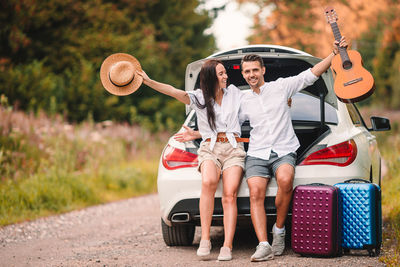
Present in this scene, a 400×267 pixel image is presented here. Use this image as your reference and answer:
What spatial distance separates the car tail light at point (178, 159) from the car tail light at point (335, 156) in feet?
3.37

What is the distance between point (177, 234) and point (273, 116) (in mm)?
1536

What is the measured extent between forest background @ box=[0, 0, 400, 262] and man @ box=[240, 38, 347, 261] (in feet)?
3.26

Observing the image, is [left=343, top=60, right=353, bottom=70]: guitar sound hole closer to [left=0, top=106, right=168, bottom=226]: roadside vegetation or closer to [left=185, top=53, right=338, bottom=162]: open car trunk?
[left=185, top=53, right=338, bottom=162]: open car trunk

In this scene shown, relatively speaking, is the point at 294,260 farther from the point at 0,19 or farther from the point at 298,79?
the point at 0,19

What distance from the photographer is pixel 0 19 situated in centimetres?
1553

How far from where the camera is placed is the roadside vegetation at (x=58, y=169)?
768 cm

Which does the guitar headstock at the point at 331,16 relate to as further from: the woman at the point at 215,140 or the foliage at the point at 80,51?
the foliage at the point at 80,51

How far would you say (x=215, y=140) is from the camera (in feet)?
15.5

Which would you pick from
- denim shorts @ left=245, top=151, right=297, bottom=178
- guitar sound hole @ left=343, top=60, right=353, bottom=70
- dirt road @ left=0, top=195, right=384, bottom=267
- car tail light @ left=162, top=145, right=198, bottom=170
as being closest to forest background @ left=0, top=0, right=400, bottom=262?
dirt road @ left=0, top=195, right=384, bottom=267

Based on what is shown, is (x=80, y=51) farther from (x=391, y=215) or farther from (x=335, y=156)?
(x=335, y=156)

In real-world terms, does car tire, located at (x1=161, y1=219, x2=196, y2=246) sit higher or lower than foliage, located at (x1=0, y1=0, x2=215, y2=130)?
lower

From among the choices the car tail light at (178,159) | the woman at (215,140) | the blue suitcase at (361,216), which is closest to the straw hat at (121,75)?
the woman at (215,140)

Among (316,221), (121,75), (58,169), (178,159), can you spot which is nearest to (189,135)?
(178,159)

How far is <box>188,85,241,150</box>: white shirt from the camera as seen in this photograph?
476cm
